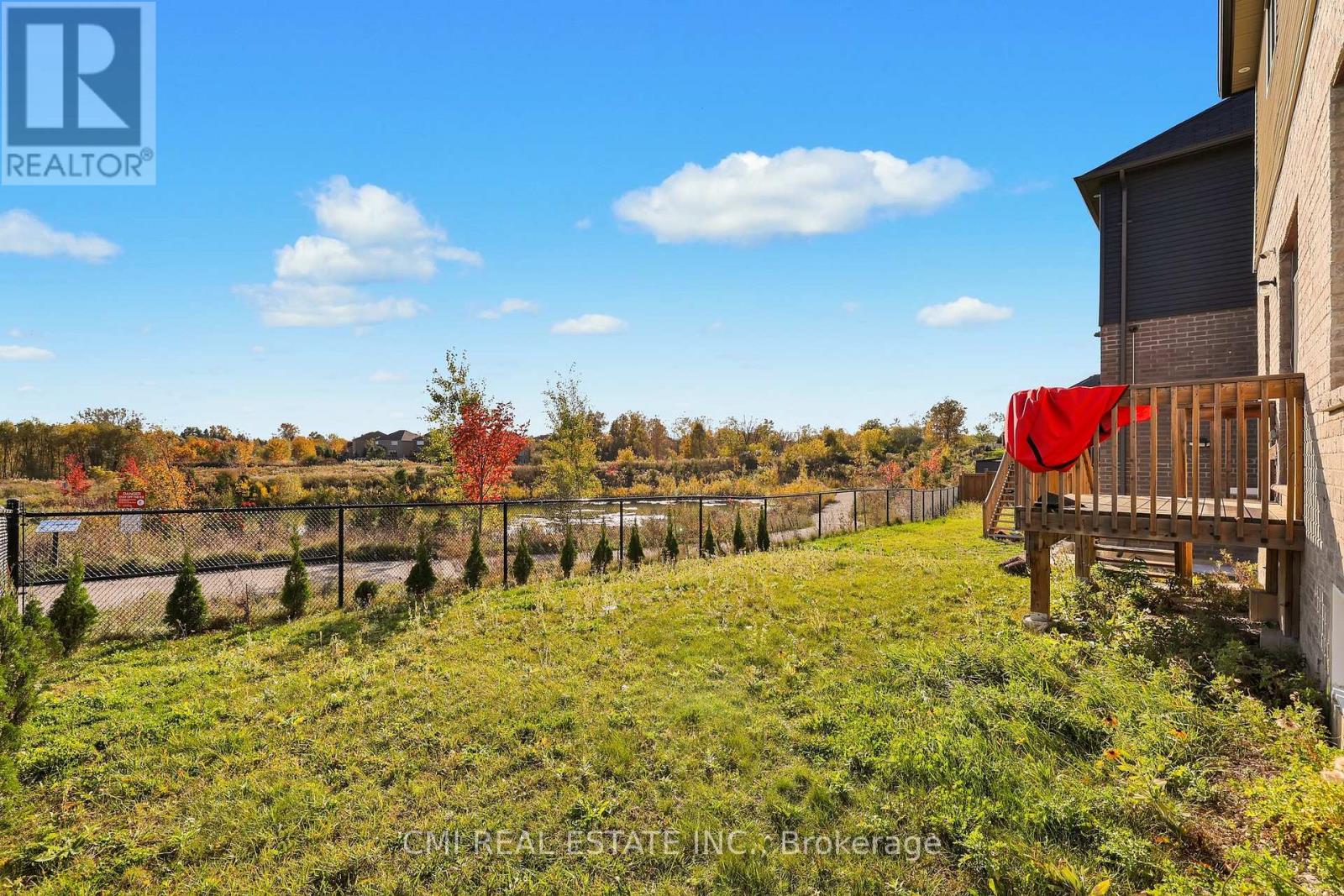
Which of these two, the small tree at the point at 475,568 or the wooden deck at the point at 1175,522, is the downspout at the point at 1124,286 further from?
the small tree at the point at 475,568

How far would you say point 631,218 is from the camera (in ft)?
57.4

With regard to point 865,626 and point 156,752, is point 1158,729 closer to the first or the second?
point 865,626

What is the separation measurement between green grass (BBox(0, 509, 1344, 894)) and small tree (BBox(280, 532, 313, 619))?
4.20ft

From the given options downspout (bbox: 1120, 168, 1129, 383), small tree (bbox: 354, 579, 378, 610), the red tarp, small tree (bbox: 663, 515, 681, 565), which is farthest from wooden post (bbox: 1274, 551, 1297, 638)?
small tree (bbox: 354, 579, 378, 610)

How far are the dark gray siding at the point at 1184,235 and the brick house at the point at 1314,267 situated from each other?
3.73 metres

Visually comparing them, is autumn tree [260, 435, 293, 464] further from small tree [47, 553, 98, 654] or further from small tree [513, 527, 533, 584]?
small tree [47, 553, 98, 654]

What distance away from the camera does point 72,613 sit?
6.46 meters

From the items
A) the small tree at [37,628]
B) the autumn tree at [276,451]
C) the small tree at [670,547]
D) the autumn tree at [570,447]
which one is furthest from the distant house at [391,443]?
the small tree at [37,628]

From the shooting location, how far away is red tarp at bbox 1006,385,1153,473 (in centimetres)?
558

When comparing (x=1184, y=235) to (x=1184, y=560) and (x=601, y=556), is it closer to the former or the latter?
(x=1184, y=560)

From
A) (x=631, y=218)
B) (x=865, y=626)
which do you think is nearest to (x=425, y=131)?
(x=631, y=218)

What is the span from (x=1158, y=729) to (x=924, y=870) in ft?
6.74

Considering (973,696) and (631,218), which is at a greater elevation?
(631,218)

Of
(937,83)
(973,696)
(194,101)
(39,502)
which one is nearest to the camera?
(973,696)
